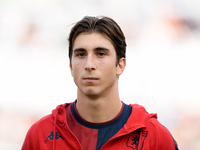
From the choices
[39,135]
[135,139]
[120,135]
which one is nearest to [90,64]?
[120,135]

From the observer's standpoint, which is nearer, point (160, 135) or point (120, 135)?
point (120, 135)

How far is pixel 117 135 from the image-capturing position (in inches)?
189

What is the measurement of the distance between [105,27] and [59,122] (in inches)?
66.9

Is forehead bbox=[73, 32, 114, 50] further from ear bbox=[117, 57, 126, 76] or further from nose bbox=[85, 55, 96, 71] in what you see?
ear bbox=[117, 57, 126, 76]

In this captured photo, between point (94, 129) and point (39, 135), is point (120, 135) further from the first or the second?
point (39, 135)

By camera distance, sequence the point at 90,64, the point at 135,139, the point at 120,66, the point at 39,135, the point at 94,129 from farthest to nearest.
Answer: the point at 120,66
the point at 39,135
the point at 94,129
the point at 135,139
the point at 90,64

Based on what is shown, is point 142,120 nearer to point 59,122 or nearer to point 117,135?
point 117,135

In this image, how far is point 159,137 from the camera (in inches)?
193


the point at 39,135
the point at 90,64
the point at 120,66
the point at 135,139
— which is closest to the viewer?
the point at 90,64

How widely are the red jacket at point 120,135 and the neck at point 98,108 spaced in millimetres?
299

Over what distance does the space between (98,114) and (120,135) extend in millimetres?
494

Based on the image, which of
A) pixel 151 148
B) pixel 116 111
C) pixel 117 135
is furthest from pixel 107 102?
pixel 151 148

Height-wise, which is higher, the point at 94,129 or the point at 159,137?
Result: the point at 94,129

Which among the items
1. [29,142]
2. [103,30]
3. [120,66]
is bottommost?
[29,142]
